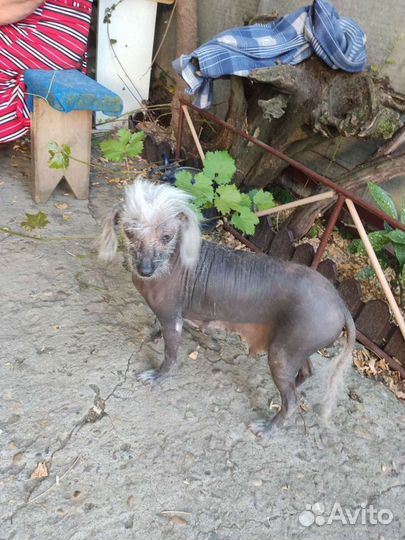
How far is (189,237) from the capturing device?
216 centimetres

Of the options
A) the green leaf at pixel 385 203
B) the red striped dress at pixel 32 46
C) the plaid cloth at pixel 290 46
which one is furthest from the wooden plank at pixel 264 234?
the red striped dress at pixel 32 46

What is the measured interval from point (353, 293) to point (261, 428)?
1.23m

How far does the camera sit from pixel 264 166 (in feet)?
12.9

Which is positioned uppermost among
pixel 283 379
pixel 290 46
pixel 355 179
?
pixel 290 46

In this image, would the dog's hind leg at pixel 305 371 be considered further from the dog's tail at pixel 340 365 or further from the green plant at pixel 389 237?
the green plant at pixel 389 237

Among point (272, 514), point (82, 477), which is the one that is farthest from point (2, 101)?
point (272, 514)

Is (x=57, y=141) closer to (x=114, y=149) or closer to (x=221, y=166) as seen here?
(x=114, y=149)

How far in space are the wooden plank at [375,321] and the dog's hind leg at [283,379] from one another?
0.80m

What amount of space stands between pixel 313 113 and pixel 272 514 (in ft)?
9.05

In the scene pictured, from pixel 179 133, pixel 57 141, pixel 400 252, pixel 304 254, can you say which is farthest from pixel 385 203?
pixel 57 141

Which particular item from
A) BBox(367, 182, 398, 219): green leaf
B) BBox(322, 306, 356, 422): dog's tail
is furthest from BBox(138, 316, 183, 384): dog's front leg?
BBox(367, 182, 398, 219): green leaf

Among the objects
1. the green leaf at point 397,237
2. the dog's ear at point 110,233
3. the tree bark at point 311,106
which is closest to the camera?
the dog's ear at point 110,233

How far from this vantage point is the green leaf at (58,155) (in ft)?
11.5

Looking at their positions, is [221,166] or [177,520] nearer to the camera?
[177,520]
